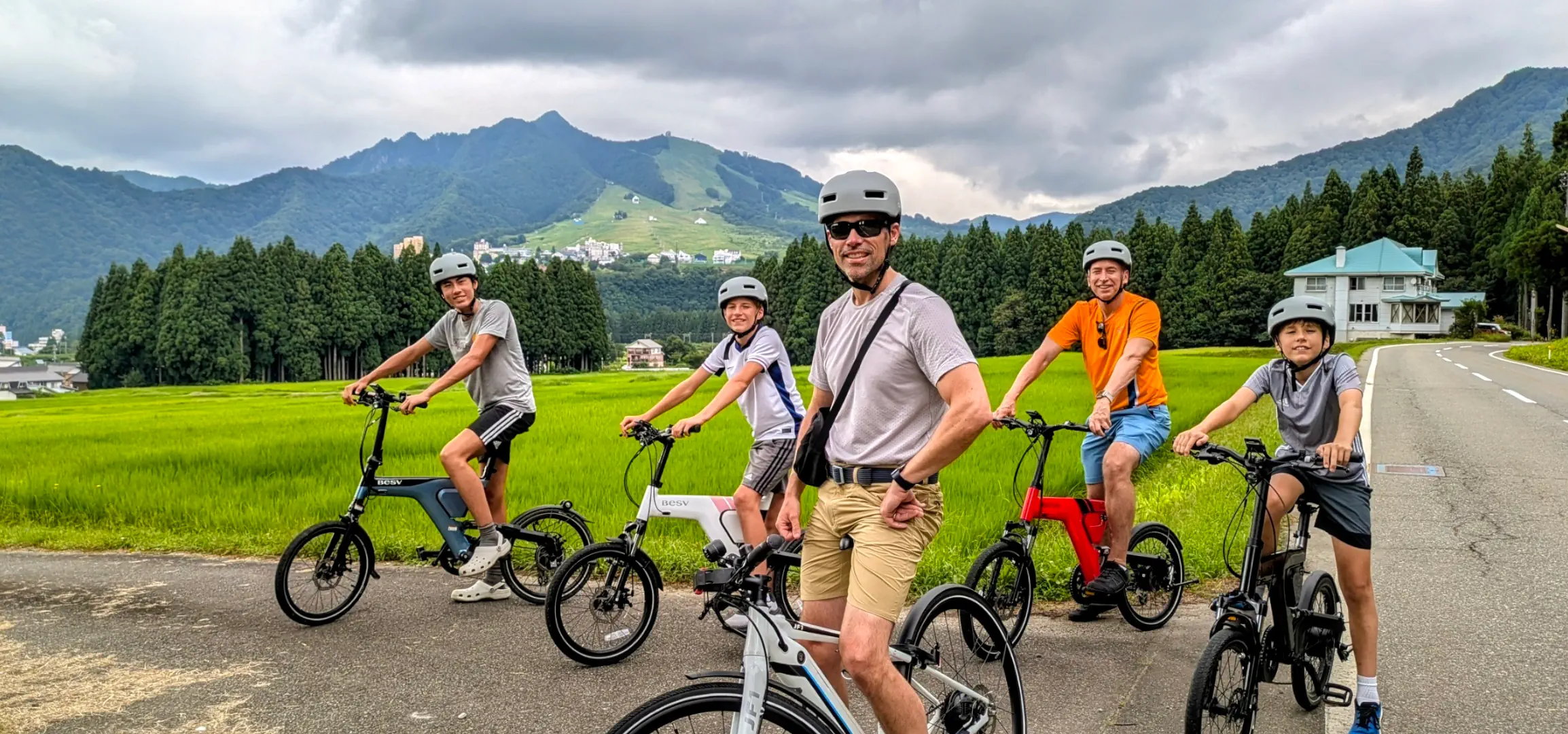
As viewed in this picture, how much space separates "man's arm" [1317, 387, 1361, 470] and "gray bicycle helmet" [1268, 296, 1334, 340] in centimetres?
29

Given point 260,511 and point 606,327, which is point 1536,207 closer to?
point 606,327

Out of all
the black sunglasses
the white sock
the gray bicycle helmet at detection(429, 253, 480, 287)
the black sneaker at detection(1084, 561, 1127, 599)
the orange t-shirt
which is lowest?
the white sock

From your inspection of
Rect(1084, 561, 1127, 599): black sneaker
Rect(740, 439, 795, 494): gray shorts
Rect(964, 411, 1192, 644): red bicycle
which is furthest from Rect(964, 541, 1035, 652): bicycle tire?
Rect(740, 439, 795, 494): gray shorts

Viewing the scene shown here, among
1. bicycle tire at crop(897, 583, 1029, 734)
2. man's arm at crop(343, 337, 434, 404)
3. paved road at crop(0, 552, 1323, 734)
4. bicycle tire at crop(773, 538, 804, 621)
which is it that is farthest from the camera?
man's arm at crop(343, 337, 434, 404)

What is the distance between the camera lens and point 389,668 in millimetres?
4867

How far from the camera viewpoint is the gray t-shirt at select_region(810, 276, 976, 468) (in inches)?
108

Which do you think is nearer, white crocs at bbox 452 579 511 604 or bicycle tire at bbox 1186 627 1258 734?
bicycle tire at bbox 1186 627 1258 734

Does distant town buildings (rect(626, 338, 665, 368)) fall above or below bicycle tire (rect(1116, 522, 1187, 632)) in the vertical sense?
below

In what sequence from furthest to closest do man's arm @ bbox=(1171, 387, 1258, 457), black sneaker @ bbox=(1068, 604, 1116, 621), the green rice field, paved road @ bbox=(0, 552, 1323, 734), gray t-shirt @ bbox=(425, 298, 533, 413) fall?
the green rice field
gray t-shirt @ bbox=(425, 298, 533, 413)
black sneaker @ bbox=(1068, 604, 1116, 621)
paved road @ bbox=(0, 552, 1323, 734)
man's arm @ bbox=(1171, 387, 1258, 457)

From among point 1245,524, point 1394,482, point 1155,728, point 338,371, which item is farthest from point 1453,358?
point 338,371

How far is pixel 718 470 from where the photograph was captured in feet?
35.1

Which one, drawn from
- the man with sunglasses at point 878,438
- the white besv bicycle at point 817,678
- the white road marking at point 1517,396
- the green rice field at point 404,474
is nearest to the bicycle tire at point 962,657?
the white besv bicycle at point 817,678

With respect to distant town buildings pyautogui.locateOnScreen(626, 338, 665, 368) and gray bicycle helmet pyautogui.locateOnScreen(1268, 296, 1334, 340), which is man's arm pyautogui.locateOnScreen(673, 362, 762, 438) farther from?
distant town buildings pyautogui.locateOnScreen(626, 338, 665, 368)

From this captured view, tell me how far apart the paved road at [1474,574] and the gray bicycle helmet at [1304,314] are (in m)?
1.77
